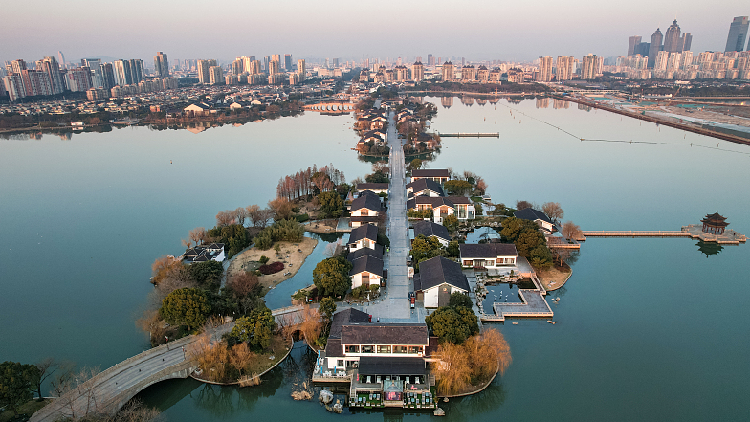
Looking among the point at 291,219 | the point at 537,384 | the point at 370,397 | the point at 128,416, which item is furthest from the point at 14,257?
the point at 537,384

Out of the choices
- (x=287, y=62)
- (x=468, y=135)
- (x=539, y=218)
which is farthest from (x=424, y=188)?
(x=287, y=62)

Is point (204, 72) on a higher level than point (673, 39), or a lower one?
lower

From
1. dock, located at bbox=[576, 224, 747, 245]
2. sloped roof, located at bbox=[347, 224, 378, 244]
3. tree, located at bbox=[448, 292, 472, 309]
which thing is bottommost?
dock, located at bbox=[576, 224, 747, 245]

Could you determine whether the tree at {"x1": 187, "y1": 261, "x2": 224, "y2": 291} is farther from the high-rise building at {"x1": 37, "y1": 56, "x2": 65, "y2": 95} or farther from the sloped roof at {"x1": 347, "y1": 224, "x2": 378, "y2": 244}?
the high-rise building at {"x1": 37, "y1": 56, "x2": 65, "y2": 95}

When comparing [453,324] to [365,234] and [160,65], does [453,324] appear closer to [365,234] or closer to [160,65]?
[365,234]

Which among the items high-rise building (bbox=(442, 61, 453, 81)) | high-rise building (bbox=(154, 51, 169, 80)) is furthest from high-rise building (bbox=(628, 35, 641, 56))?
high-rise building (bbox=(154, 51, 169, 80))

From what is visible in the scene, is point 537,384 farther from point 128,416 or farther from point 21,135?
point 21,135
